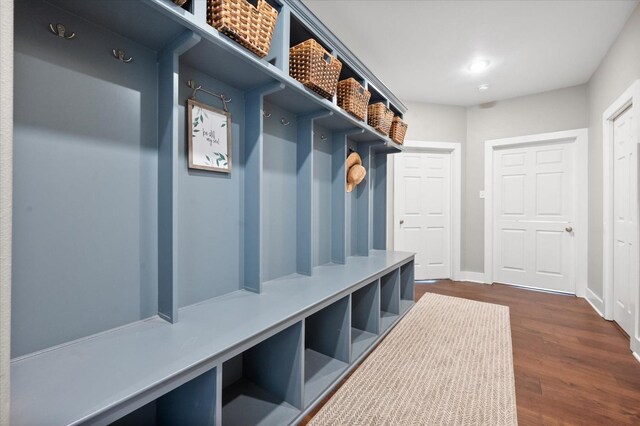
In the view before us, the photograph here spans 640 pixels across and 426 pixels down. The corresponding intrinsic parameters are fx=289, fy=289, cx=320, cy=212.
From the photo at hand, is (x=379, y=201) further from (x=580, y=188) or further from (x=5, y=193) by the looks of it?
(x=5, y=193)

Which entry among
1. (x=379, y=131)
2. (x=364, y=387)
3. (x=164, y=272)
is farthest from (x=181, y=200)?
(x=379, y=131)

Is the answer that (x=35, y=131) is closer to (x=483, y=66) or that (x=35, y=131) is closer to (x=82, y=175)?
(x=82, y=175)

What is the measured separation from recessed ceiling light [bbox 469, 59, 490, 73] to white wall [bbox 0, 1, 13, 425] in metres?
3.62

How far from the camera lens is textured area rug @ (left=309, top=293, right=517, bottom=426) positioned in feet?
4.80

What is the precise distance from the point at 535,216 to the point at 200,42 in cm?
446

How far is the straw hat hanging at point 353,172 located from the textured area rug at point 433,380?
1327mm

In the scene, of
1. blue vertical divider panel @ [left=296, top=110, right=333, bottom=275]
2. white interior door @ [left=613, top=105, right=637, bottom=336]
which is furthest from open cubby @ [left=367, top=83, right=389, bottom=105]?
white interior door @ [left=613, top=105, right=637, bottom=336]

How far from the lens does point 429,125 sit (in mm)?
4238

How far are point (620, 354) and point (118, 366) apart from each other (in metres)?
3.18

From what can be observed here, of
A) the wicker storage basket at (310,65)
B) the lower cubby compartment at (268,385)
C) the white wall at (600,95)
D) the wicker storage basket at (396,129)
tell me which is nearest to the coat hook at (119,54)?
the wicker storage basket at (310,65)

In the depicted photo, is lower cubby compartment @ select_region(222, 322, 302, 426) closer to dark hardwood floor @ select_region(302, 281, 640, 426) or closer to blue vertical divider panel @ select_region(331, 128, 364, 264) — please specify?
dark hardwood floor @ select_region(302, 281, 640, 426)

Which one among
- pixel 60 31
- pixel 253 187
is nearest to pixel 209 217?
pixel 253 187

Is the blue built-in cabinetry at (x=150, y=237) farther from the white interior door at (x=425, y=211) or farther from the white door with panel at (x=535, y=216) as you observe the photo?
the white door with panel at (x=535, y=216)

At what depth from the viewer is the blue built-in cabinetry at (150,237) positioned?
2.92ft
